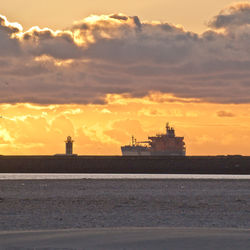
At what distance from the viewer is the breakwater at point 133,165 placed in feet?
393

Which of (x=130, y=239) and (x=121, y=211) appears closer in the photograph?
(x=130, y=239)

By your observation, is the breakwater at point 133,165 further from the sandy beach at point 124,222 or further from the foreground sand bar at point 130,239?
the foreground sand bar at point 130,239

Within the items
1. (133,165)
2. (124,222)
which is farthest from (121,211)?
(133,165)

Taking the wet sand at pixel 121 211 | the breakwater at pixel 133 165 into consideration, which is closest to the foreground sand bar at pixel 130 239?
the wet sand at pixel 121 211

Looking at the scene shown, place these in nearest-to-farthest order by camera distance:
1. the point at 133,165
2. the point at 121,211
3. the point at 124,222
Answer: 1. the point at 124,222
2. the point at 121,211
3. the point at 133,165

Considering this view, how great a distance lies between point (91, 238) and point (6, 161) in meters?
115

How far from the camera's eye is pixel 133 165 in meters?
122

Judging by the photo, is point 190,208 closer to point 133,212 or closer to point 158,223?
point 133,212

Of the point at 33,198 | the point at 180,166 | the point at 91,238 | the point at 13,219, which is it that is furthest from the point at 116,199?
the point at 180,166

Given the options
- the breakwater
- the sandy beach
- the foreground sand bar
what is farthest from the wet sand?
the breakwater

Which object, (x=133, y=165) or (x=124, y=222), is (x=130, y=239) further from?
(x=133, y=165)

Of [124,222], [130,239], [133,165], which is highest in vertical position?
[133,165]

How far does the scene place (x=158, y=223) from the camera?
22.4 metres

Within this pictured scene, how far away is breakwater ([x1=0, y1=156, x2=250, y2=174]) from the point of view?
119812 mm
